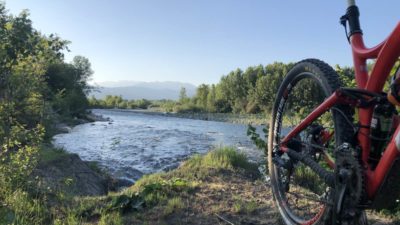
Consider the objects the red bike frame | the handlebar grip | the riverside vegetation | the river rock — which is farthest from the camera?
the river rock

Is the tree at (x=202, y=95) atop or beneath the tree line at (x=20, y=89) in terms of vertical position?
atop

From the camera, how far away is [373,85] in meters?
2.34

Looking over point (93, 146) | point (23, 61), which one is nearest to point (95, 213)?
point (23, 61)

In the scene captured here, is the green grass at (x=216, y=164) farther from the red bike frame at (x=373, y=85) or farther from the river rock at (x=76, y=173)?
the red bike frame at (x=373, y=85)

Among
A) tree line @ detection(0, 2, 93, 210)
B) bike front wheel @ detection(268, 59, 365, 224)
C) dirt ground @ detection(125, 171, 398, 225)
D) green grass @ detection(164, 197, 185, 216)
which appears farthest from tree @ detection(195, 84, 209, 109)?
bike front wheel @ detection(268, 59, 365, 224)

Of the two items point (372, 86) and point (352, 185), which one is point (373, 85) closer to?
point (372, 86)

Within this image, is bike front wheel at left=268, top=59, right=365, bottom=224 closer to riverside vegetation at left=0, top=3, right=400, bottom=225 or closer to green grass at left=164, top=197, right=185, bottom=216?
riverside vegetation at left=0, top=3, right=400, bottom=225

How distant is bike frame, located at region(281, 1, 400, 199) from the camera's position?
205 cm

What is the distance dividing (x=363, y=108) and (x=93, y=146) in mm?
→ 22578

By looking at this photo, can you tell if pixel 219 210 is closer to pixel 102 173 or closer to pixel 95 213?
pixel 95 213

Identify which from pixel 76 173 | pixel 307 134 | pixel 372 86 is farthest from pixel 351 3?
pixel 76 173

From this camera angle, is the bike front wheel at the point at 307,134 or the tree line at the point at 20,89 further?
the tree line at the point at 20,89

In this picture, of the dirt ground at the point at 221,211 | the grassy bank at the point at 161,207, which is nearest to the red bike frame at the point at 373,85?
the dirt ground at the point at 221,211

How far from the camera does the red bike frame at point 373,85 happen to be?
80.8 inches
